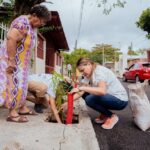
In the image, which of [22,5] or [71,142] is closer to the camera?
[71,142]

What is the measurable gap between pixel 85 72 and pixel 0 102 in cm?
125

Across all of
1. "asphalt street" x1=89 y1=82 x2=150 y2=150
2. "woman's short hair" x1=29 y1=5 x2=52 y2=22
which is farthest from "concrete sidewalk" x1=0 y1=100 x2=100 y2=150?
"woman's short hair" x1=29 y1=5 x2=52 y2=22

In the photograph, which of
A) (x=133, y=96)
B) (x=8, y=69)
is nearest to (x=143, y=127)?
(x=133, y=96)

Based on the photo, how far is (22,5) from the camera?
23.7 ft

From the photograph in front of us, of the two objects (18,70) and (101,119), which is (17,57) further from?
(101,119)

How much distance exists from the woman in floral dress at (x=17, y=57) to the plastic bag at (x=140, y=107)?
65.4 inches

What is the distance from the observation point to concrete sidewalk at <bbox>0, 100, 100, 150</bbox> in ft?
11.7

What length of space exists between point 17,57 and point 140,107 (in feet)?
6.43

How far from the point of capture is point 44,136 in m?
3.88

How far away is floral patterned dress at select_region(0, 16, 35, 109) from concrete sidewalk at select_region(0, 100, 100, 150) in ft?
1.07

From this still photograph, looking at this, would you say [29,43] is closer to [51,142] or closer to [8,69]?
[8,69]

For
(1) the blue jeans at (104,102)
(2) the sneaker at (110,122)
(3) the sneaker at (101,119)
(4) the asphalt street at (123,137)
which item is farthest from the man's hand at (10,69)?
(3) the sneaker at (101,119)

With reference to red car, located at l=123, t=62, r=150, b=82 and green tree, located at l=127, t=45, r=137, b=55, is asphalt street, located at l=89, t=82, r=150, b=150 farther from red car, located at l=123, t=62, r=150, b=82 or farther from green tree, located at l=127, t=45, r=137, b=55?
green tree, located at l=127, t=45, r=137, b=55

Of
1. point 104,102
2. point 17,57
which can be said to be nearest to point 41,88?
point 17,57
